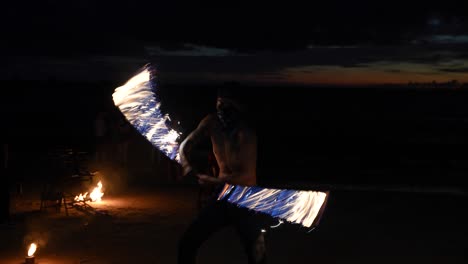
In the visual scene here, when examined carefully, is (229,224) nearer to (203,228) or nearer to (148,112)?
(203,228)

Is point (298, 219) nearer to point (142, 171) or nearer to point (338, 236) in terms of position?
point (338, 236)

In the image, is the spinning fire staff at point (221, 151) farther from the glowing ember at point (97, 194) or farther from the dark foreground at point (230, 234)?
the glowing ember at point (97, 194)

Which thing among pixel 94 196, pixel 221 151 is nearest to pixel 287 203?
pixel 221 151

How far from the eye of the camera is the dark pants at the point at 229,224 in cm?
527

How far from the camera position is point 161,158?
50.4ft

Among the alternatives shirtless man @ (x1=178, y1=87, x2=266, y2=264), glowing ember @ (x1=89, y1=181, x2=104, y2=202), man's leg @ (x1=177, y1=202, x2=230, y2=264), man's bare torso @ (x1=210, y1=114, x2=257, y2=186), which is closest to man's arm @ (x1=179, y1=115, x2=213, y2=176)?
shirtless man @ (x1=178, y1=87, x2=266, y2=264)

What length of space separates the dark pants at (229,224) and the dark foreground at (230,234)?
2.07 meters

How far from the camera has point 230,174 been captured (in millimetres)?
5359

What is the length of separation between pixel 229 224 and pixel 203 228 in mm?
231

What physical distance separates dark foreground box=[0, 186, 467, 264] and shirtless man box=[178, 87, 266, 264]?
2.18m

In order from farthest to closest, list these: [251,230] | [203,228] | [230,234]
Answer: [230,234], [203,228], [251,230]

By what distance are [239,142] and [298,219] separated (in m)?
1.16

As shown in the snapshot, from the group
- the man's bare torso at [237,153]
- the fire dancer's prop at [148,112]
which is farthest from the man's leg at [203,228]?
the man's bare torso at [237,153]

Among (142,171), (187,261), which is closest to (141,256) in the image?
(187,261)
